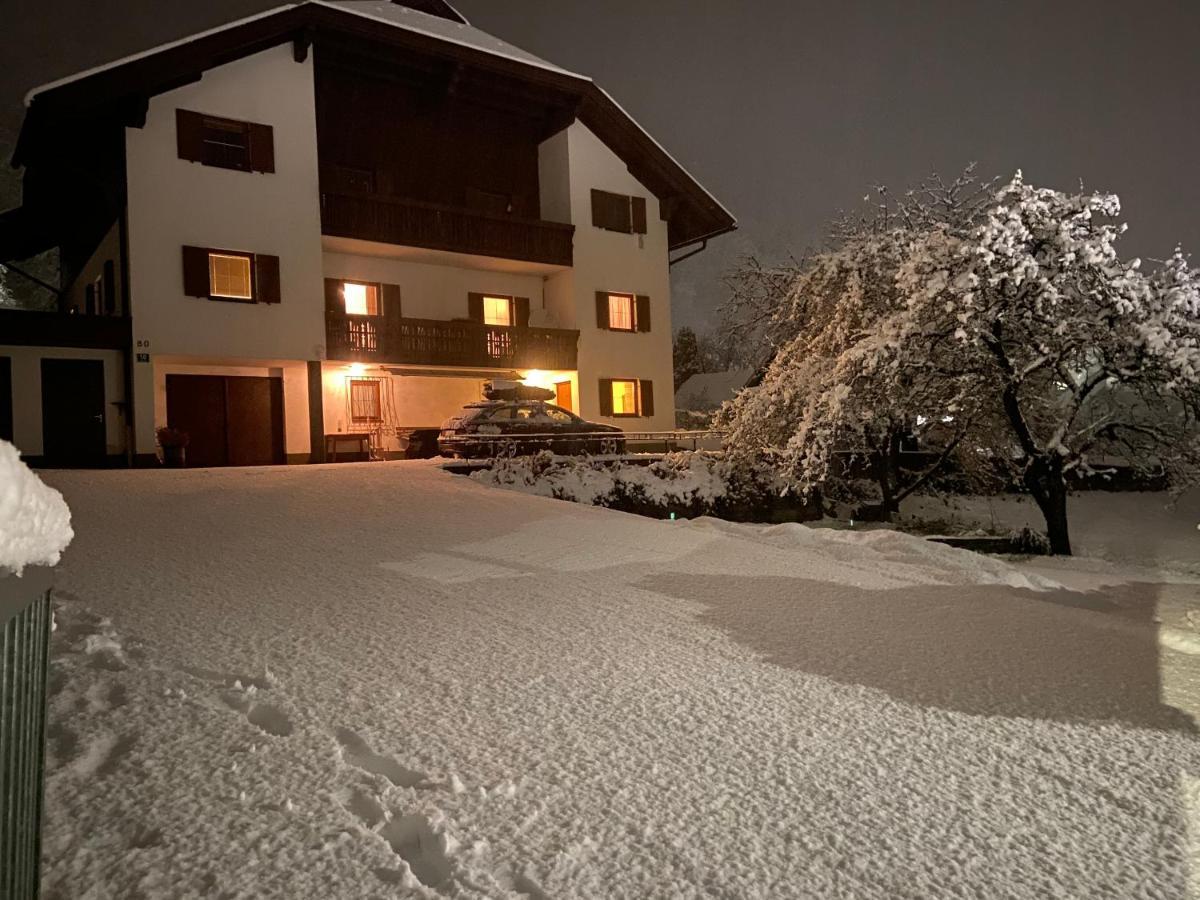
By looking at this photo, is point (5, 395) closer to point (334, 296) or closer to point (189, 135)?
point (189, 135)

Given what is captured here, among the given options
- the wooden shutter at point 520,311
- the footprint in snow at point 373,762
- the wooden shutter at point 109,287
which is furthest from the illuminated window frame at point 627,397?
the footprint in snow at point 373,762

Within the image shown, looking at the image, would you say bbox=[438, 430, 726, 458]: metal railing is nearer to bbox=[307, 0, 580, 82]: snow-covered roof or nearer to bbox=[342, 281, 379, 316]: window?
bbox=[342, 281, 379, 316]: window

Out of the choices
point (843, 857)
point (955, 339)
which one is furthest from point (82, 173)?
point (843, 857)

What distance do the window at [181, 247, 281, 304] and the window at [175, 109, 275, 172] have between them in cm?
187

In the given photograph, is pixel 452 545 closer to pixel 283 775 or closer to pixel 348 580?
pixel 348 580

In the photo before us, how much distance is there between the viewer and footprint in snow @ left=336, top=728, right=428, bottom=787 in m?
2.70

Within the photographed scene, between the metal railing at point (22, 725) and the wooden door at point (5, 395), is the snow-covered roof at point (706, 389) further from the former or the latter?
the metal railing at point (22, 725)

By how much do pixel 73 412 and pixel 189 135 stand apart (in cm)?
613

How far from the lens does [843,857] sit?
2338mm

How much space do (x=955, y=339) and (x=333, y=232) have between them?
532 inches


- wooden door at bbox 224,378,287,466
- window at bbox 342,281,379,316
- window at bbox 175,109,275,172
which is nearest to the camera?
window at bbox 175,109,275,172

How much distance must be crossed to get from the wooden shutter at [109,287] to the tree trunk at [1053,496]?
711 inches

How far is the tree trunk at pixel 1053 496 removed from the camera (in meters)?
12.1

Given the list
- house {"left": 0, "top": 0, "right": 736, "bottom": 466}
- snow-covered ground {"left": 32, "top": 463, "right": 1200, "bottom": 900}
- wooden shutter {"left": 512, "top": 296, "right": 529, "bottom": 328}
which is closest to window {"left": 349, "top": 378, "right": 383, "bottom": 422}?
house {"left": 0, "top": 0, "right": 736, "bottom": 466}
